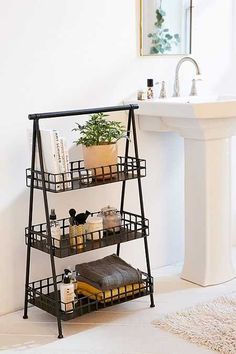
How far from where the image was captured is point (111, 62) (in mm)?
3428

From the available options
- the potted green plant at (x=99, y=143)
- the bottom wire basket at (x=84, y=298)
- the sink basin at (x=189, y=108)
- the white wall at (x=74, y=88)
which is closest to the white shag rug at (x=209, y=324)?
the bottom wire basket at (x=84, y=298)

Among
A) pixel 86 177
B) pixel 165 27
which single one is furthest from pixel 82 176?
pixel 165 27

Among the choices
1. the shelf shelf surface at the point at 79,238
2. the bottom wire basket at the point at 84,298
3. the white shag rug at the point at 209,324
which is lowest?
the white shag rug at the point at 209,324

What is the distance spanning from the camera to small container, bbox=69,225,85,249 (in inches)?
119

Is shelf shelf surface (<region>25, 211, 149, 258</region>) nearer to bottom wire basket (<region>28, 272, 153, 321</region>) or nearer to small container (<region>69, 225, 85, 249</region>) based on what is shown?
small container (<region>69, 225, 85, 249</region>)

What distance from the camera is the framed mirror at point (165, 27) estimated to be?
3.56 m

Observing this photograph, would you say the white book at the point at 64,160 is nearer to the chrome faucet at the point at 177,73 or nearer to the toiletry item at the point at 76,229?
the toiletry item at the point at 76,229

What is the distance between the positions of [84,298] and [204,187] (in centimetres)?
87

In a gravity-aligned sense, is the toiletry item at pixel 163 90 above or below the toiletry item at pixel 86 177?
above

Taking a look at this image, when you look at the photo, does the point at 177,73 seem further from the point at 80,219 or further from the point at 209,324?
the point at 209,324

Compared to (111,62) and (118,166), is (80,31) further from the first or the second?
(118,166)

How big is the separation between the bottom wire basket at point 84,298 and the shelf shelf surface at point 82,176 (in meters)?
0.51

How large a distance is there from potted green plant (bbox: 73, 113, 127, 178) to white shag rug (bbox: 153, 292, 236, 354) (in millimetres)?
746

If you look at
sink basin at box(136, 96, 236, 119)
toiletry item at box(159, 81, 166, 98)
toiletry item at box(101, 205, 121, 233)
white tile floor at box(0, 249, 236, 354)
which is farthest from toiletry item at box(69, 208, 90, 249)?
toiletry item at box(159, 81, 166, 98)
